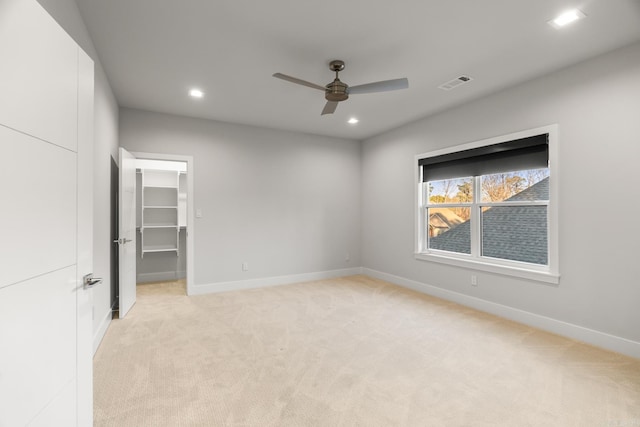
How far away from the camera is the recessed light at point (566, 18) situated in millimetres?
2205

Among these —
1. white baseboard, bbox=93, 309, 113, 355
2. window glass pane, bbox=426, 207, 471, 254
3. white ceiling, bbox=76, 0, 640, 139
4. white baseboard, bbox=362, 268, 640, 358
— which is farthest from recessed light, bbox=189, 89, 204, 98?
white baseboard, bbox=362, 268, 640, 358

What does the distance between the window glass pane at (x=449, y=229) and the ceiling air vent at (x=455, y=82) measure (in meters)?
1.66

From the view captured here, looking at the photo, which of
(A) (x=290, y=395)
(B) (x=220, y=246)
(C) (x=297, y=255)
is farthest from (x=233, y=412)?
(C) (x=297, y=255)

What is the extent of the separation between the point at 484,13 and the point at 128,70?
3.34 m

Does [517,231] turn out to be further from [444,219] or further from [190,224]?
[190,224]

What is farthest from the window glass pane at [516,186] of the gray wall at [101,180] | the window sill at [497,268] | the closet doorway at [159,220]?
the closet doorway at [159,220]

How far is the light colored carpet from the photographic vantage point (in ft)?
6.05

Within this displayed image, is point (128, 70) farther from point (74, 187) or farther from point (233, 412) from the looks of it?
point (233, 412)

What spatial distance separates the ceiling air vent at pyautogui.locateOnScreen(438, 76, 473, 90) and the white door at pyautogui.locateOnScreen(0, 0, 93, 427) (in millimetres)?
3330

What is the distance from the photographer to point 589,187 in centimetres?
288

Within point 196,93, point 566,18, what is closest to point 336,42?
point 566,18

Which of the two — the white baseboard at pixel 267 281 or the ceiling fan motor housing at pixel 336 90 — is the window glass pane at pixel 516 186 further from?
the white baseboard at pixel 267 281

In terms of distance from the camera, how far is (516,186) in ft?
11.8

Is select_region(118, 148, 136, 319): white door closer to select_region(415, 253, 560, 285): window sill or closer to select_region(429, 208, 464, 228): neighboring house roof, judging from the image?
select_region(415, 253, 560, 285): window sill
